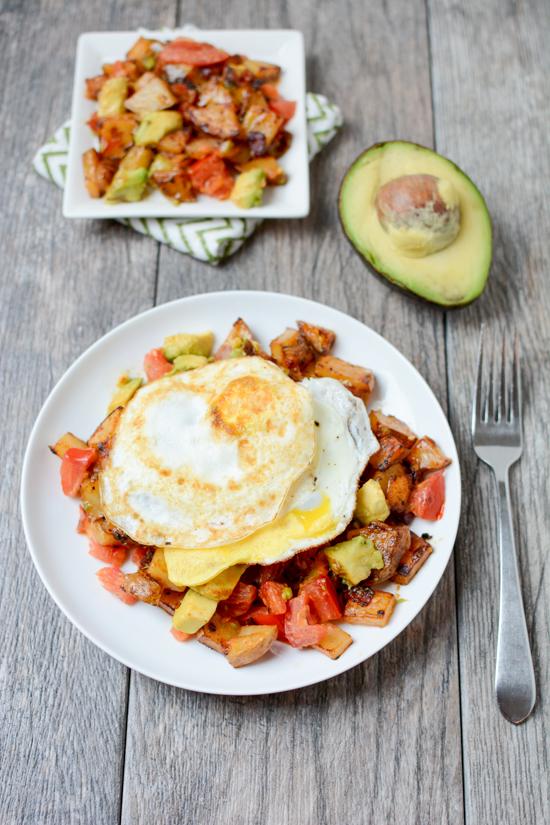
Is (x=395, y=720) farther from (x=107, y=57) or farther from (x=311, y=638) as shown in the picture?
(x=107, y=57)

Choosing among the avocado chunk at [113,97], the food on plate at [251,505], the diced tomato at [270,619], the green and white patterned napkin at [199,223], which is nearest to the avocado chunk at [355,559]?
the food on plate at [251,505]

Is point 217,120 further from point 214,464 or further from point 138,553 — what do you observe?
point 138,553

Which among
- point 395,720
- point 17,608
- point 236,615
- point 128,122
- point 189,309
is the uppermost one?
point 128,122

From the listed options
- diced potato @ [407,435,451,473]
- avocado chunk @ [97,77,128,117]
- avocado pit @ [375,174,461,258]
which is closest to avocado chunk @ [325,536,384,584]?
diced potato @ [407,435,451,473]

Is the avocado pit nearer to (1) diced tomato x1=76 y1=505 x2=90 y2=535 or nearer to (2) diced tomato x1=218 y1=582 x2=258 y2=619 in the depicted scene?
(2) diced tomato x1=218 y1=582 x2=258 y2=619

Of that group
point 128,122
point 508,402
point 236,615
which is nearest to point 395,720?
point 236,615

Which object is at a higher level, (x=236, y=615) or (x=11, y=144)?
(x=11, y=144)
